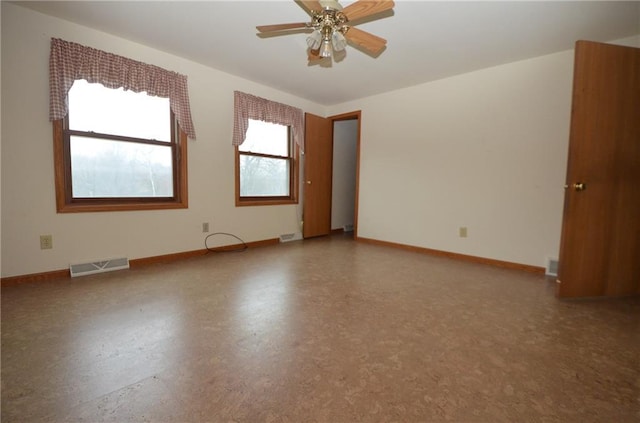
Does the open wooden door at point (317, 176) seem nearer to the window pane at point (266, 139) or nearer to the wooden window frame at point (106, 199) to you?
the window pane at point (266, 139)

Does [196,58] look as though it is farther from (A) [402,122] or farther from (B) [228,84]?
(A) [402,122]

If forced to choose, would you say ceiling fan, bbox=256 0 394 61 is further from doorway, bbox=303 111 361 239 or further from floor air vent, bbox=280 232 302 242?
floor air vent, bbox=280 232 302 242

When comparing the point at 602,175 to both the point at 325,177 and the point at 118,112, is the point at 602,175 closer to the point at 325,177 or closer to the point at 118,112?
the point at 325,177

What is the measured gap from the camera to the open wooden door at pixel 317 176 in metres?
4.34

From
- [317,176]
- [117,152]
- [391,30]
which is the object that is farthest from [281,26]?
[317,176]

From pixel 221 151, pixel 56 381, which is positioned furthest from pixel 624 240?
pixel 221 151

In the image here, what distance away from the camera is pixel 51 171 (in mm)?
2307

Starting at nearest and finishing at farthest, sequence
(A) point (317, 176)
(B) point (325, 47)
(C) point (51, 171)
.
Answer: (B) point (325, 47), (C) point (51, 171), (A) point (317, 176)

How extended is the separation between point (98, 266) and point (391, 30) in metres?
3.50

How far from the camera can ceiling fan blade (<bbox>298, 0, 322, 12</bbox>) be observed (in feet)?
5.65

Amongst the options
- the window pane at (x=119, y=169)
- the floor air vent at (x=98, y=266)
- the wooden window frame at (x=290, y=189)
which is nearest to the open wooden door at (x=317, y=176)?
the wooden window frame at (x=290, y=189)

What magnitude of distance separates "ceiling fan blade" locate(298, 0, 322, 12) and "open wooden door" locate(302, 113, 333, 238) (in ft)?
8.14

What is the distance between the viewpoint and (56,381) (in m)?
1.13

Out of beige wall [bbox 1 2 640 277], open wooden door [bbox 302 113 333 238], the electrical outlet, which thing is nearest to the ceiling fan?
beige wall [bbox 1 2 640 277]
